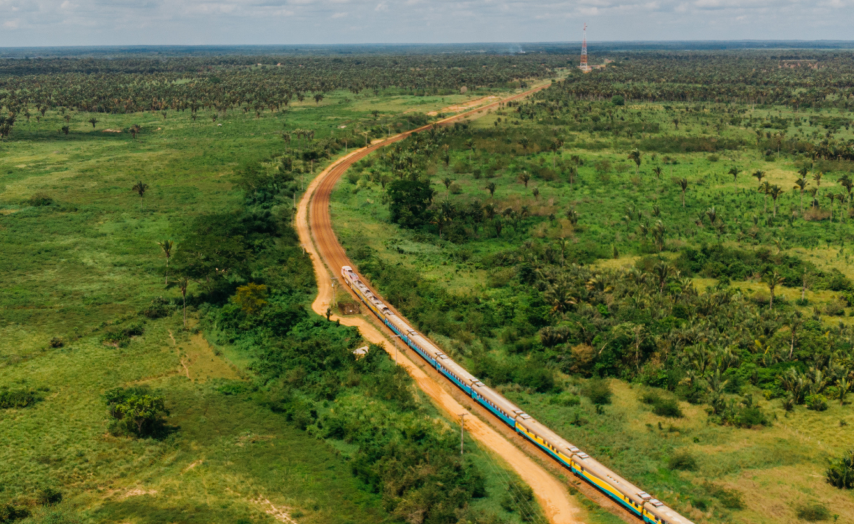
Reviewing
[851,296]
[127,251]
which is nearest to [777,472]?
[851,296]

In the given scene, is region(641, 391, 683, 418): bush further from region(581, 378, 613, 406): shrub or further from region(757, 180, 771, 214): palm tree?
region(757, 180, 771, 214): palm tree

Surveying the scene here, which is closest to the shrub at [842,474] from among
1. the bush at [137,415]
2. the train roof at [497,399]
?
the train roof at [497,399]

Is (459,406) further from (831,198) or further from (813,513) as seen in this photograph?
(831,198)

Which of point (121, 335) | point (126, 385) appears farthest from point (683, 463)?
point (121, 335)

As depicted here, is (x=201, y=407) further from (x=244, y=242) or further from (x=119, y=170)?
(x=119, y=170)

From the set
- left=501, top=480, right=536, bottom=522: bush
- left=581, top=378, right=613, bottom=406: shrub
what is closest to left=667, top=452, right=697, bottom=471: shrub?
left=581, top=378, right=613, bottom=406: shrub

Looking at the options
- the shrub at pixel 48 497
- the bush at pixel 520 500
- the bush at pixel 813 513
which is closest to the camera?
the bush at pixel 813 513

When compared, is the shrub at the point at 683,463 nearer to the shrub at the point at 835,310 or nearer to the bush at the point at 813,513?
the bush at the point at 813,513
